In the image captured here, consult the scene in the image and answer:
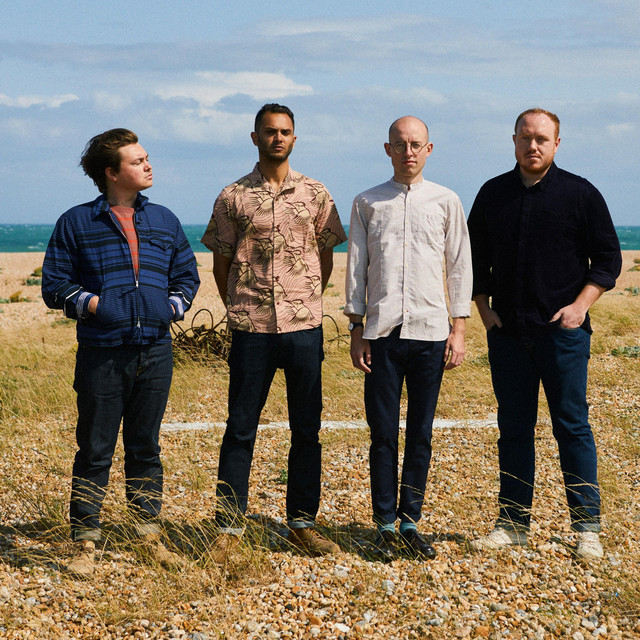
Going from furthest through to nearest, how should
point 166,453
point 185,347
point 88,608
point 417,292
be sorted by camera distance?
1. point 185,347
2. point 166,453
3. point 417,292
4. point 88,608

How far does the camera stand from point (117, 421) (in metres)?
4.11

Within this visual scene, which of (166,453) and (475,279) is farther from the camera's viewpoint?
(166,453)

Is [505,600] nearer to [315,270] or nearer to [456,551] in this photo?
[456,551]

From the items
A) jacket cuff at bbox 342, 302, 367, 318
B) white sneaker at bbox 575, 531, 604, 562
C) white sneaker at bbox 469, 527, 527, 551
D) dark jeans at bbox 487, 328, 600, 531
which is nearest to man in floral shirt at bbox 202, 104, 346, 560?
jacket cuff at bbox 342, 302, 367, 318

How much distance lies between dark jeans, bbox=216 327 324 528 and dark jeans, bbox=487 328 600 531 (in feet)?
3.57

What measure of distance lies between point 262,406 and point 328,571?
0.99 m

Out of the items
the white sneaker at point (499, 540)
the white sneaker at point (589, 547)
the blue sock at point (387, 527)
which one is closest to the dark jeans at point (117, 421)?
the blue sock at point (387, 527)

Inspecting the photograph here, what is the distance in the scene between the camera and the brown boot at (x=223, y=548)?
13.4 feet

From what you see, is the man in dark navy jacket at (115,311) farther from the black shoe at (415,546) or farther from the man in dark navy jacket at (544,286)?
the man in dark navy jacket at (544,286)

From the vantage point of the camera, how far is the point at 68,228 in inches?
155

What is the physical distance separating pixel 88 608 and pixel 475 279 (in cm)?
279

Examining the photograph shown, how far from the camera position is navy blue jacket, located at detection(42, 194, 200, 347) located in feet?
12.9

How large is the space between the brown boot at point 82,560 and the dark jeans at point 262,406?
0.72 metres

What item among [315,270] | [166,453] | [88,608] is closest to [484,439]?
[166,453]
